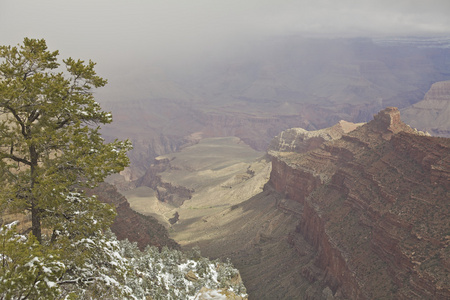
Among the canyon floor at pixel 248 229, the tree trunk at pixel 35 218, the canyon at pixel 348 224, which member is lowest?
the canyon floor at pixel 248 229

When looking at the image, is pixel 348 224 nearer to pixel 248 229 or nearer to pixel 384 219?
pixel 384 219

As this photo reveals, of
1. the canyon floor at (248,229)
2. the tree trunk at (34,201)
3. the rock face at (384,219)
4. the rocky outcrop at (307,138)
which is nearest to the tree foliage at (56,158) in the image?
the tree trunk at (34,201)

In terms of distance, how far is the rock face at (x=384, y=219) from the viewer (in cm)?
4372

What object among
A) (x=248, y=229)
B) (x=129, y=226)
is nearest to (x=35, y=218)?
(x=129, y=226)

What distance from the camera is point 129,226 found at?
58.5m

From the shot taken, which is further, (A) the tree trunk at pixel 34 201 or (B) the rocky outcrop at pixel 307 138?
(B) the rocky outcrop at pixel 307 138

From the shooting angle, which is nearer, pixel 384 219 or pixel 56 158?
pixel 56 158

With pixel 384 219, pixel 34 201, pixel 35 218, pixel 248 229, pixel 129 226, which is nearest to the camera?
pixel 34 201

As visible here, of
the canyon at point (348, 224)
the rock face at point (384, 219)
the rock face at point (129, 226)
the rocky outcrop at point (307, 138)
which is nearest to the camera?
the rock face at point (384, 219)

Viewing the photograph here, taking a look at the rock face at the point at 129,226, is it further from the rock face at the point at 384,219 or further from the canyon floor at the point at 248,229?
the rock face at the point at 384,219

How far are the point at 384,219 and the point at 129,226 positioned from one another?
36253 mm

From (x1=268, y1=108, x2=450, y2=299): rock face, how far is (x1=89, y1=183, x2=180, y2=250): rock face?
85.1 feet

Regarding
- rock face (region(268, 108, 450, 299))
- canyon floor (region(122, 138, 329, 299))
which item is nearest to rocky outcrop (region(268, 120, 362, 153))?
canyon floor (region(122, 138, 329, 299))

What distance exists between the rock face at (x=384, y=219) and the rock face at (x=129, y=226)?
25.9m
